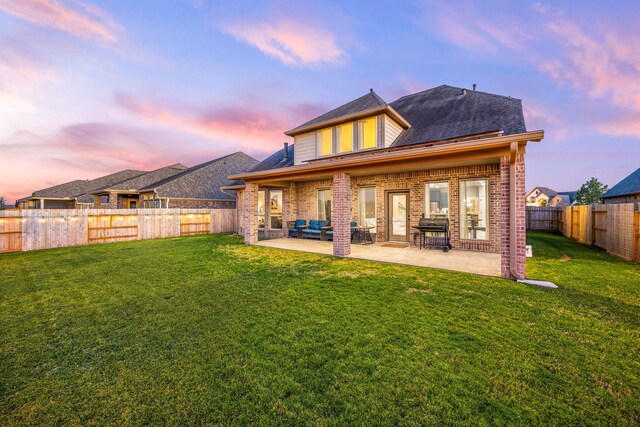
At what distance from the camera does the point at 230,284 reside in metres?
5.35

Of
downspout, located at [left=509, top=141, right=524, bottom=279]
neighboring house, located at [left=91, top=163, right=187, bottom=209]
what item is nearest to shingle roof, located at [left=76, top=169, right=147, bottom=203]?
neighboring house, located at [left=91, top=163, right=187, bottom=209]

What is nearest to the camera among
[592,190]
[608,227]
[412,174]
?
[608,227]

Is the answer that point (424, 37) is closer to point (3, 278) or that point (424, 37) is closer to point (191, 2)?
point (191, 2)

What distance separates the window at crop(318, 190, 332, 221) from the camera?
41.7 ft

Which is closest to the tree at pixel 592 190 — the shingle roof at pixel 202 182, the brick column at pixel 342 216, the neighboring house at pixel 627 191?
the neighboring house at pixel 627 191

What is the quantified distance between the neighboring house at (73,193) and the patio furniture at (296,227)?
→ 27032 millimetres

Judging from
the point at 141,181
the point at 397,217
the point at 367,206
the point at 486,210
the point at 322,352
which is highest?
the point at 141,181

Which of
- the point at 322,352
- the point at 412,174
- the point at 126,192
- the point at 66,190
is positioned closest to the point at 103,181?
the point at 66,190

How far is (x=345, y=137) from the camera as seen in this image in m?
11.8

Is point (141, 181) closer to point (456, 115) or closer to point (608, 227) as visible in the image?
point (456, 115)

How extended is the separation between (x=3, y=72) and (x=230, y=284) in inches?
543

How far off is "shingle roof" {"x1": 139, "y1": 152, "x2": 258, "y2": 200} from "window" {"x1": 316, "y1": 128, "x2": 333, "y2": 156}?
41.0 feet

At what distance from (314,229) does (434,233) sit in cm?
566

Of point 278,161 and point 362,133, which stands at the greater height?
point 362,133
